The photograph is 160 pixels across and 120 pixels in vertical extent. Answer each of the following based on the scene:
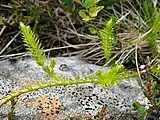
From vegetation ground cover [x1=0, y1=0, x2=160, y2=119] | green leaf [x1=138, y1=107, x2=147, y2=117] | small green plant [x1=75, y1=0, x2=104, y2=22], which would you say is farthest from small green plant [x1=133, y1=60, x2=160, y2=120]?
small green plant [x1=75, y1=0, x2=104, y2=22]

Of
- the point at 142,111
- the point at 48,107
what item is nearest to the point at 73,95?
the point at 48,107

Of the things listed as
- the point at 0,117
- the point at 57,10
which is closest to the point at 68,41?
the point at 57,10

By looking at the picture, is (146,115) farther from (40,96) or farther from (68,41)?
(68,41)

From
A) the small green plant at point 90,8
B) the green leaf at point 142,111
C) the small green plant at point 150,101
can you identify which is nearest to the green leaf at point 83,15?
the small green plant at point 90,8

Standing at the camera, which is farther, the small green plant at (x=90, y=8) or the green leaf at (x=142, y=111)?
the small green plant at (x=90, y=8)

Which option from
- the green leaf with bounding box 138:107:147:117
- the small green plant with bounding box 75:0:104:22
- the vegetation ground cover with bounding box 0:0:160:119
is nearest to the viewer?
the green leaf with bounding box 138:107:147:117

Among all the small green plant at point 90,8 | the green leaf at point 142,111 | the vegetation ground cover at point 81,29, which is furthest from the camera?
the vegetation ground cover at point 81,29

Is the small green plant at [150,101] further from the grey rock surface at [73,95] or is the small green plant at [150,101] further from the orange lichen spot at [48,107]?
the orange lichen spot at [48,107]

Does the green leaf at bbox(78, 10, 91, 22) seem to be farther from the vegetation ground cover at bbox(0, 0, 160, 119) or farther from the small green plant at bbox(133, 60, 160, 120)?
the small green plant at bbox(133, 60, 160, 120)

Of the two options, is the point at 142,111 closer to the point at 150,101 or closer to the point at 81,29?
the point at 150,101
